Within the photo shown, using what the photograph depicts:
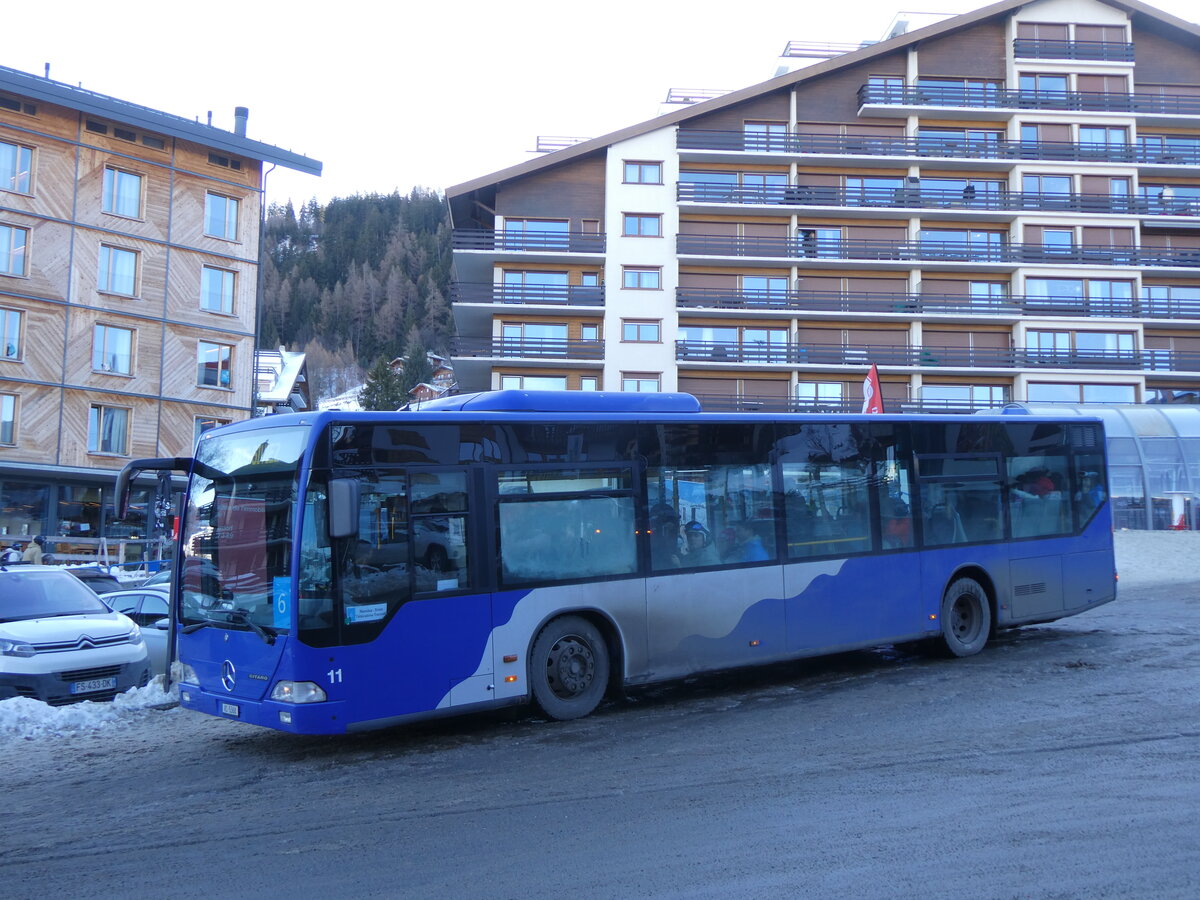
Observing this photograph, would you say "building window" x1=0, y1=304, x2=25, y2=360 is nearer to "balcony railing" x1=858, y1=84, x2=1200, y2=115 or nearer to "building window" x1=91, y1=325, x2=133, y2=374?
"building window" x1=91, y1=325, x2=133, y2=374

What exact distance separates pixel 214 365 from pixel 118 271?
505 cm

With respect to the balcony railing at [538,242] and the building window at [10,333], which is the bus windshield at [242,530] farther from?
the balcony railing at [538,242]

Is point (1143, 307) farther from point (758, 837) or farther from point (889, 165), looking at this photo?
point (758, 837)

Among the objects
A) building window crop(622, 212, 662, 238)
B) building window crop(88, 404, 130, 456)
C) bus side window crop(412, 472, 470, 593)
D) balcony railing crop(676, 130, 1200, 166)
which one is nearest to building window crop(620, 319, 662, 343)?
building window crop(622, 212, 662, 238)

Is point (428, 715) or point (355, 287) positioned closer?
point (428, 715)

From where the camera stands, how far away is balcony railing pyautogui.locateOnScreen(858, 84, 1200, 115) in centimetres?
5122

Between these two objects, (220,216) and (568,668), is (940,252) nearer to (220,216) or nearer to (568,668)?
(220,216)

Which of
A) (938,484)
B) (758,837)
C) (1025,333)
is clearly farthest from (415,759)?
(1025,333)

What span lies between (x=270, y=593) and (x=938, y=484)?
8.27 metres

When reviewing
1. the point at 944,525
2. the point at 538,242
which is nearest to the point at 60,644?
the point at 944,525

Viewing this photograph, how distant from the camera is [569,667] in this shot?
999 cm

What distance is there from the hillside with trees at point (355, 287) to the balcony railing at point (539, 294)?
70.6 metres

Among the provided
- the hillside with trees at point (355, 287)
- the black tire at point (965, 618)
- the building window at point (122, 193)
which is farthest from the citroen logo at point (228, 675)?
the hillside with trees at point (355, 287)

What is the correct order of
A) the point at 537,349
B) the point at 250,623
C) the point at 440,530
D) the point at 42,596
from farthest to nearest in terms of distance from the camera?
the point at 537,349 → the point at 42,596 → the point at 440,530 → the point at 250,623
